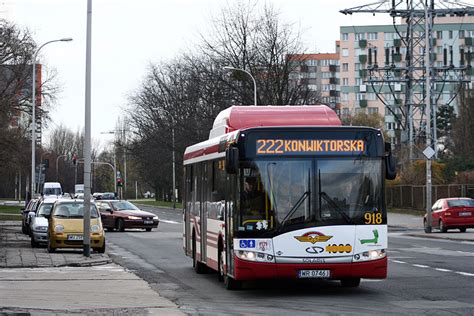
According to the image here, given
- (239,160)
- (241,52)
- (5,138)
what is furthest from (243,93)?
(239,160)

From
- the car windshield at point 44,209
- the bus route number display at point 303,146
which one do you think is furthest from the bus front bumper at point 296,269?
the car windshield at point 44,209

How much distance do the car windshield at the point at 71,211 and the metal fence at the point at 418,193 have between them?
3614 centimetres

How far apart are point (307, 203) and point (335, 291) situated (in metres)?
1.89

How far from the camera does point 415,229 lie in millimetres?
52688

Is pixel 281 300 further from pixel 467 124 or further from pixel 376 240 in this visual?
pixel 467 124

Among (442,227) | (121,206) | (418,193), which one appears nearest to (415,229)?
(442,227)

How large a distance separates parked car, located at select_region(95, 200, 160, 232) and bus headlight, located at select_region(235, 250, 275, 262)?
3330 cm

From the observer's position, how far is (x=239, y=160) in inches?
686

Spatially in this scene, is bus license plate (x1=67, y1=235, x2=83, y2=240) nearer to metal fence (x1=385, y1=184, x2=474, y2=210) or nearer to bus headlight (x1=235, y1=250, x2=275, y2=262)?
bus headlight (x1=235, y1=250, x2=275, y2=262)

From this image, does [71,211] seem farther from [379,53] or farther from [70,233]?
[379,53]

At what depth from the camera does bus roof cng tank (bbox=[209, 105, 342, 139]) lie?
20234 mm

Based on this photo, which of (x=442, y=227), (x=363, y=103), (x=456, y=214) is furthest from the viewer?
(x=363, y=103)

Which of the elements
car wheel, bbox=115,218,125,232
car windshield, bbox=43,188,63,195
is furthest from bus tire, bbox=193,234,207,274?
car windshield, bbox=43,188,63,195

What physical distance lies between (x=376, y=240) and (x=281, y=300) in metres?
1.76
